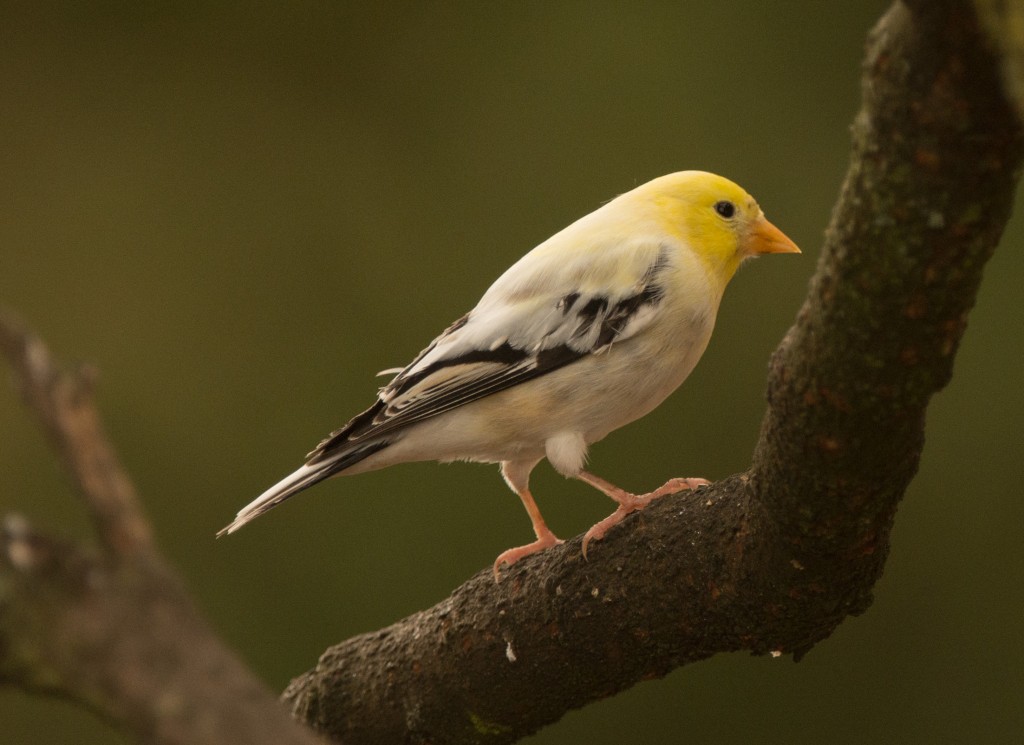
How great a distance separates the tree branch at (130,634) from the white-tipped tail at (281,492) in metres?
1.61

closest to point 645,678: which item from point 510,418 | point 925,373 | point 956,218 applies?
point 510,418

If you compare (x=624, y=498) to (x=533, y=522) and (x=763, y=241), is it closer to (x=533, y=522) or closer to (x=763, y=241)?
(x=533, y=522)

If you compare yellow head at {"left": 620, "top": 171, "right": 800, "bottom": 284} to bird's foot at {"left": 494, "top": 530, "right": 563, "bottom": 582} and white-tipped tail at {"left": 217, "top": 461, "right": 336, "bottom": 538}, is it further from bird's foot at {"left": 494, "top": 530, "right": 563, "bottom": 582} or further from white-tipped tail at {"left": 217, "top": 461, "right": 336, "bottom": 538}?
white-tipped tail at {"left": 217, "top": 461, "right": 336, "bottom": 538}

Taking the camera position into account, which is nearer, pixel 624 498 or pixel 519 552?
pixel 624 498

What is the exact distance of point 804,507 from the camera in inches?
76.9

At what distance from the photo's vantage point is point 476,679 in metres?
2.68

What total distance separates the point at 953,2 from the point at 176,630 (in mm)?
1096

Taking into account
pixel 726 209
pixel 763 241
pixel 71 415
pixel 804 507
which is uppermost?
pixel 71 415

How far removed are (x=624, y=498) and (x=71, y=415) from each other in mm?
1835

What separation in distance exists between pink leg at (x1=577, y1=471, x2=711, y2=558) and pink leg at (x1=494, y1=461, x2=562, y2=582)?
18 cm

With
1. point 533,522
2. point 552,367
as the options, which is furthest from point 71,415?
point 533,522

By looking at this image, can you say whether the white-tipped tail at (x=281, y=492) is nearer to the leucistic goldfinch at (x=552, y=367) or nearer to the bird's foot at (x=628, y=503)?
the leucistic goldfinch at (x=552, y=367)

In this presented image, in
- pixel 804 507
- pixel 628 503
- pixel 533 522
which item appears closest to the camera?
pixel 804 507

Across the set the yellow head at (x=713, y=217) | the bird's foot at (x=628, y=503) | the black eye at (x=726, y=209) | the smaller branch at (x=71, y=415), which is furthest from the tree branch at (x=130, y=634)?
the black eye at (x=726, y=209)
